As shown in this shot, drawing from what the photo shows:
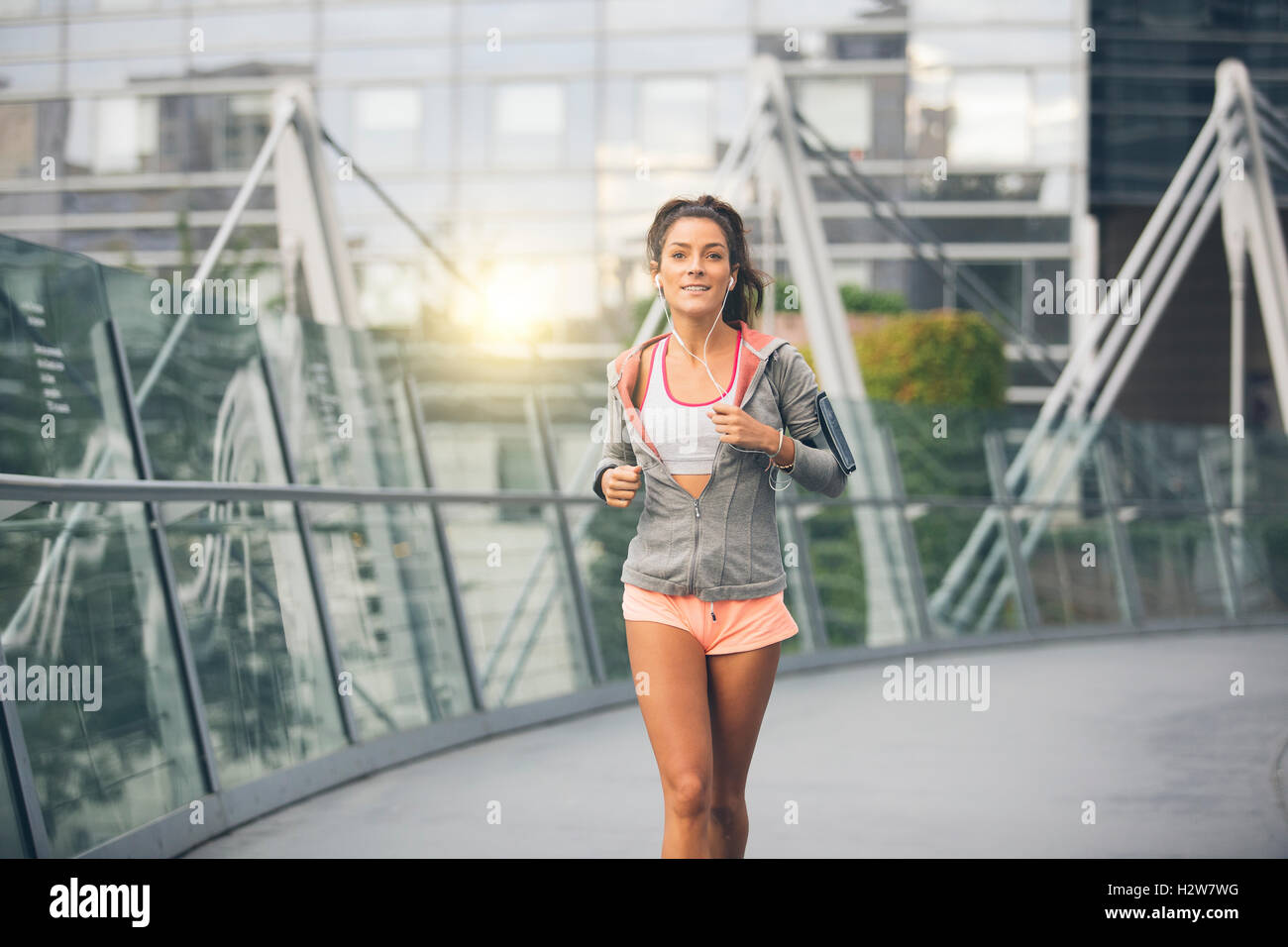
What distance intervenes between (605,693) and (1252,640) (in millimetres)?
8117

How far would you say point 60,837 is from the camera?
15.7 ft

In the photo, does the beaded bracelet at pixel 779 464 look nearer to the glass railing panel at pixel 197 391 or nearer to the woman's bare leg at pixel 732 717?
the woman's bare leg at pixel 732 717

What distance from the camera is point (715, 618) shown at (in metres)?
3.75

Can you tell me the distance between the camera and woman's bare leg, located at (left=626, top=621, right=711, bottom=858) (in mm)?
3662

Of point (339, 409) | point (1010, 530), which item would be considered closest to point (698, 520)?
point (339, 409)

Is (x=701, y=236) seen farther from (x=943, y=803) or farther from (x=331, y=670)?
(x=331, y=670)

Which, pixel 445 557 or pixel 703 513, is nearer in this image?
pixel 703 513

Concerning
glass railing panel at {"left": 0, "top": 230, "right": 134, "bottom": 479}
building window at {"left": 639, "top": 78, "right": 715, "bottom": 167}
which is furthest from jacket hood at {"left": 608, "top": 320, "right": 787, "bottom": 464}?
building window at {"left": 639, "top": 78, "right": 715, "bottom": 167}

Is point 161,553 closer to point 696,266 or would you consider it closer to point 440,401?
point 696,266

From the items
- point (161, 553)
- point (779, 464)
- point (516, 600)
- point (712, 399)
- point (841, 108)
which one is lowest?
point (516, 600)

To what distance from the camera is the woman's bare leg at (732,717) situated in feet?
12.3

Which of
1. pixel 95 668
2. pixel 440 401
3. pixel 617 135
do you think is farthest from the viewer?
pixel 617 135

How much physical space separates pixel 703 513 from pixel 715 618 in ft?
0.81

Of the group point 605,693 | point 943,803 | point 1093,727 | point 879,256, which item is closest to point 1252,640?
point 1093,727
